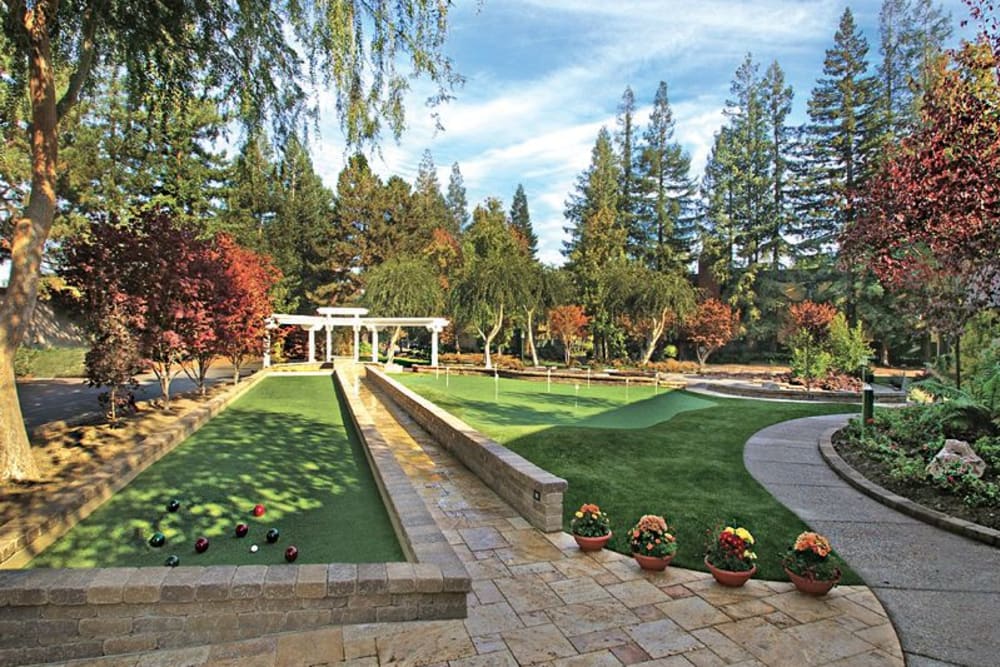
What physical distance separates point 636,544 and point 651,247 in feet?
111

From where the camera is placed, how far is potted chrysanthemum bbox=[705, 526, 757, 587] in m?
3.77

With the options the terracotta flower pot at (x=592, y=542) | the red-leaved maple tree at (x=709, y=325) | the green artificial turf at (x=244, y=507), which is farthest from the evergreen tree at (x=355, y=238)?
the terracotta flower pot at (x=592, y=542)

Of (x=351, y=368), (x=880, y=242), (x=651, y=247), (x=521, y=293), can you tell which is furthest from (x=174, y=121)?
(x=651, y=247)

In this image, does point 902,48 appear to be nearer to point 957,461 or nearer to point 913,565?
point 957,461

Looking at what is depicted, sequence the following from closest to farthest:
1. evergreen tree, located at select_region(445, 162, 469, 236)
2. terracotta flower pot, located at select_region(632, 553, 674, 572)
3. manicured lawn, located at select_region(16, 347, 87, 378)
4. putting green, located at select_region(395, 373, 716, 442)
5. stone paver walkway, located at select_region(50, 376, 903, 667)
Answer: stone paver walkway, located at select_region(50, 376, 903, 667) → terracotta flower pot, located at select_region(632, 553, 674, 572) → putting green, located at select_region(395, 373, 716, 442) → manicured lawn, located at select_region(16, 347, 87, 378) → evergreen tree, located at select_region(445, 162, 469, 236)

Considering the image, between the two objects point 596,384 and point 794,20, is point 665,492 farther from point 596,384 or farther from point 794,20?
point 596,384

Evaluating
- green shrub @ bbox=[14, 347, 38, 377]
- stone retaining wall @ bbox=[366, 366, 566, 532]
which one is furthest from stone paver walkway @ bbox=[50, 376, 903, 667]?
green shrub @ bbox=[14, 347, 38, 377]

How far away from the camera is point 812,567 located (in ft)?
12.1

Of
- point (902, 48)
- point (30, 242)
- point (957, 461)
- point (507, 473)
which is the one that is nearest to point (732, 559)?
point (507, 473)

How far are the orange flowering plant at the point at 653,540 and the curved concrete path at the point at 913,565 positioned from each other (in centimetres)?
140

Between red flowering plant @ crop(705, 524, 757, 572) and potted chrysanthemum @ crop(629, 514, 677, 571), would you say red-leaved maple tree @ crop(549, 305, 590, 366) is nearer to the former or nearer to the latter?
potted chrysanthemum @ crop(629, 514, 677, 571)

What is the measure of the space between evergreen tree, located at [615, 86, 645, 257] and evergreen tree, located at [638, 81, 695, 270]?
0.38m

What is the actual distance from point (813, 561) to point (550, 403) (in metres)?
11.5

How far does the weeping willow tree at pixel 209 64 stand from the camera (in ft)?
16.6
